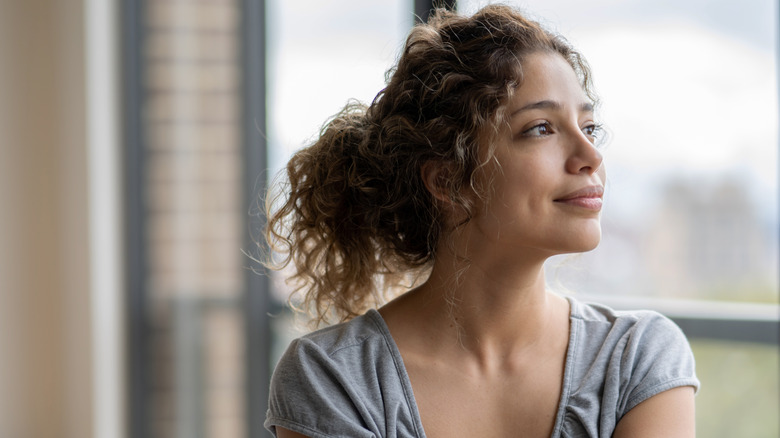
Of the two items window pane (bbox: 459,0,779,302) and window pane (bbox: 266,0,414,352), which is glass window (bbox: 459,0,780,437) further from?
window pane (bbox: 266,0,414,352)

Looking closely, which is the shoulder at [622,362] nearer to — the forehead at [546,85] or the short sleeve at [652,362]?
the short sleeve at [652,362]

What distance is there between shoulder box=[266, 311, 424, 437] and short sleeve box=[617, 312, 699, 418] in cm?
34

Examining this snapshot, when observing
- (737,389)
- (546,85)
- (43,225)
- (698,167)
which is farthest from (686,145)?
(43,225)

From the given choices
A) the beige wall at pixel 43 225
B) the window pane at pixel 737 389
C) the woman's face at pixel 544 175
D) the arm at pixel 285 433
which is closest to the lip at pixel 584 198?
the woman's face at pixel 544 175

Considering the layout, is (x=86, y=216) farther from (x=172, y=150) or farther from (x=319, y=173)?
(x=319, y=173)

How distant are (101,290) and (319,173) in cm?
221

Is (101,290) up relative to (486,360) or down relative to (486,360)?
down

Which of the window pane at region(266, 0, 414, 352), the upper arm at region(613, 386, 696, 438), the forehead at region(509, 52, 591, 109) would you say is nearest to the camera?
the upper arm at region(613, 386, 696, 438)

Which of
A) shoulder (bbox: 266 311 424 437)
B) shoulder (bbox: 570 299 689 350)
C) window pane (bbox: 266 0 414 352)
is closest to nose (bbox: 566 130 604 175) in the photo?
shoulder (bbox: 570 299 689 350)

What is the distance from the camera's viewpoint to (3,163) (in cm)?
345

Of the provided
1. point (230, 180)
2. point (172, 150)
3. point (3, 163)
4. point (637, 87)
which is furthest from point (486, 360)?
point (3, 163)

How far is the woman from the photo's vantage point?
1252mm

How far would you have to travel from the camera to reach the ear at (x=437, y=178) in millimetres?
1360

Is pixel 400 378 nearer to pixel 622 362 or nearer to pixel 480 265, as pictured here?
pixel 480 265
